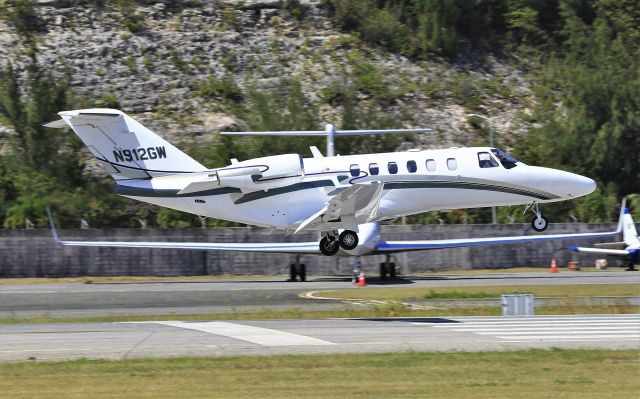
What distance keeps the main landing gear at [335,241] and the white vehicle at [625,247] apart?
14390mm

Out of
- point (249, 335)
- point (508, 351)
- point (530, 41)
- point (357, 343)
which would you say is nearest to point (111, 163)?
point (249, 335)

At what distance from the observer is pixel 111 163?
36.3 meters

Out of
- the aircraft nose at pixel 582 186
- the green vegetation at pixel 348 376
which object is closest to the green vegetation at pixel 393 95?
the aircraft nose at pixel 582 186

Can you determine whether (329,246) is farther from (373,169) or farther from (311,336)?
(311,336)

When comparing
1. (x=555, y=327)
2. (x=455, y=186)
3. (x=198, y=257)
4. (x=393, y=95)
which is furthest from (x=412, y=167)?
(x=393, y=95)

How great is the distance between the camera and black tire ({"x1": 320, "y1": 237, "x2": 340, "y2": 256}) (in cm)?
3312

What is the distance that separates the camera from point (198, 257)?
44969mm

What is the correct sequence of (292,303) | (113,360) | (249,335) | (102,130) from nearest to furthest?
1. (113,360)
2. (249,335)
3. (292,303)
4. (102,130)

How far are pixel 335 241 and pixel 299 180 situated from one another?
13.6 feet

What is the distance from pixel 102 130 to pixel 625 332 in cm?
2160

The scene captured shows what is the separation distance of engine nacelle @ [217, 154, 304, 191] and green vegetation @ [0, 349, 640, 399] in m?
17.9

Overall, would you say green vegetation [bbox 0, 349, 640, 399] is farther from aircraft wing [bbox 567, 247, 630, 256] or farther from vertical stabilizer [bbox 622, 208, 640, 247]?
vertical stabilizer [bbox 622, 208, 640, 247]

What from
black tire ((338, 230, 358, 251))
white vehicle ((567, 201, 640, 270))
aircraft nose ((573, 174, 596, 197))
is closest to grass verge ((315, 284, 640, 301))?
black tire ((338, 230, 358, 251))

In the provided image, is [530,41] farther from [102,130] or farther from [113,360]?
[113,360]
